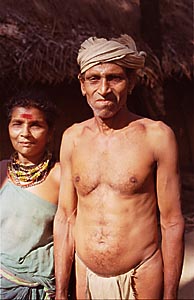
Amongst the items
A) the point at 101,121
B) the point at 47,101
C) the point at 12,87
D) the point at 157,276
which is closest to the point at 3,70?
the point at 12,87

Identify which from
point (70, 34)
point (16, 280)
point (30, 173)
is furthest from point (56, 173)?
point (70, 34)

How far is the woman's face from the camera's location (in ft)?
6.72

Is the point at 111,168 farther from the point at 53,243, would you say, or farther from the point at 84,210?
the point at 53,243

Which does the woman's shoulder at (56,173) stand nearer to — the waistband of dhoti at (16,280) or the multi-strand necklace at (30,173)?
the multi-strand necklace at (30,173)

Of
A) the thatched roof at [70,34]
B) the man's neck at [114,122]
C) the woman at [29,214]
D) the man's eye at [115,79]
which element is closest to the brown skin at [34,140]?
the woman at [29,214]

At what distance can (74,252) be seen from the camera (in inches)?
78.5

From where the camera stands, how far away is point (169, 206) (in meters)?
1.85

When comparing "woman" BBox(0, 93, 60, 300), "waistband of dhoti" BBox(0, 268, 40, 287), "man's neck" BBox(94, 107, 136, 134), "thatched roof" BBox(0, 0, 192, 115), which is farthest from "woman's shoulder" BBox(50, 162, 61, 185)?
"thatched roof" BBox(0, 0, 192, 115)

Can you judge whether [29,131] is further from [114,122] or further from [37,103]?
[114,122]

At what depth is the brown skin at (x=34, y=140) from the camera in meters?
2.05

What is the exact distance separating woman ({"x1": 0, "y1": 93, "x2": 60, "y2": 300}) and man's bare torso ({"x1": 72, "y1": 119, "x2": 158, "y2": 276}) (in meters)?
0.23

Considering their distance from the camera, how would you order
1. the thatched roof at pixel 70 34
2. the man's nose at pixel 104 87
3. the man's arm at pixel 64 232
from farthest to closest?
the thatched roof at pixel 70 34, the man's arm at pixel 64 232, the man's nose at pixel 104 87

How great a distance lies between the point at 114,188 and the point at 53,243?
1.36 ft

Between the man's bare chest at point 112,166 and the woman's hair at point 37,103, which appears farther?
the woman's hair at point 37,103
